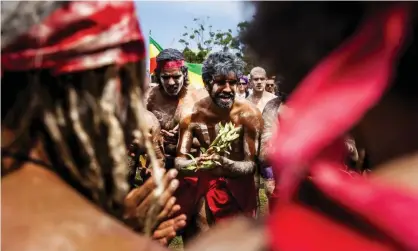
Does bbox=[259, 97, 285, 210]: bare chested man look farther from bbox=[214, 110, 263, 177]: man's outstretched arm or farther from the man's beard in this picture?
the man's beard

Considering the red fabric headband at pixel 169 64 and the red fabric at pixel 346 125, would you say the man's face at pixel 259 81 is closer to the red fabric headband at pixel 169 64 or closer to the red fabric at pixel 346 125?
the red fabric headband at pixel 169 64

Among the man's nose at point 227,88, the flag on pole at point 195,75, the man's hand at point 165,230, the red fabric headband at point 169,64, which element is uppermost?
the red fabric headband at point 169,64

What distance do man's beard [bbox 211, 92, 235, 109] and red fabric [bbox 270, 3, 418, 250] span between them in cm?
471

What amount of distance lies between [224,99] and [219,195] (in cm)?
78

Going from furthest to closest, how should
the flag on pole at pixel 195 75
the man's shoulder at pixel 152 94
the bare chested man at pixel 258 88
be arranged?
1. the flag on pole at pixel 195 75
2. the bare chested man at pixel 258 88
3. the man's shoulder at pixel 152 94

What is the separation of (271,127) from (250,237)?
4.44 meters

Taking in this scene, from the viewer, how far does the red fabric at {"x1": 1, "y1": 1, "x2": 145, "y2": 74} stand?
4.83 feet

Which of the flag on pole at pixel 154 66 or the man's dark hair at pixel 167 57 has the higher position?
the man's dark hair at pixel 167 57

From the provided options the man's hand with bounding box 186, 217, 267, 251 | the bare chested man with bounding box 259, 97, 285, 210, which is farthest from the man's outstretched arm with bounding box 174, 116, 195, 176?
the man's hand with bounding box 186, 217, 267, 251

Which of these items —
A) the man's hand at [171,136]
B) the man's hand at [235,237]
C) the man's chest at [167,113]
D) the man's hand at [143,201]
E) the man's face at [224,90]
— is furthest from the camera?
the man's chest at [167,113]

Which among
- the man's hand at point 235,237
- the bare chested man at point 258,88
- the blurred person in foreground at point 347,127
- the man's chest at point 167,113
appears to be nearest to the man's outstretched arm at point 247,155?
the man's chest at point 167,113

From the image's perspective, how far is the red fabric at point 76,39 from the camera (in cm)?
147

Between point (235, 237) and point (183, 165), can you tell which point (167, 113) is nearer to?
point (183, 165)

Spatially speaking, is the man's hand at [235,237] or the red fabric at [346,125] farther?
the man's hand at [235,237]
